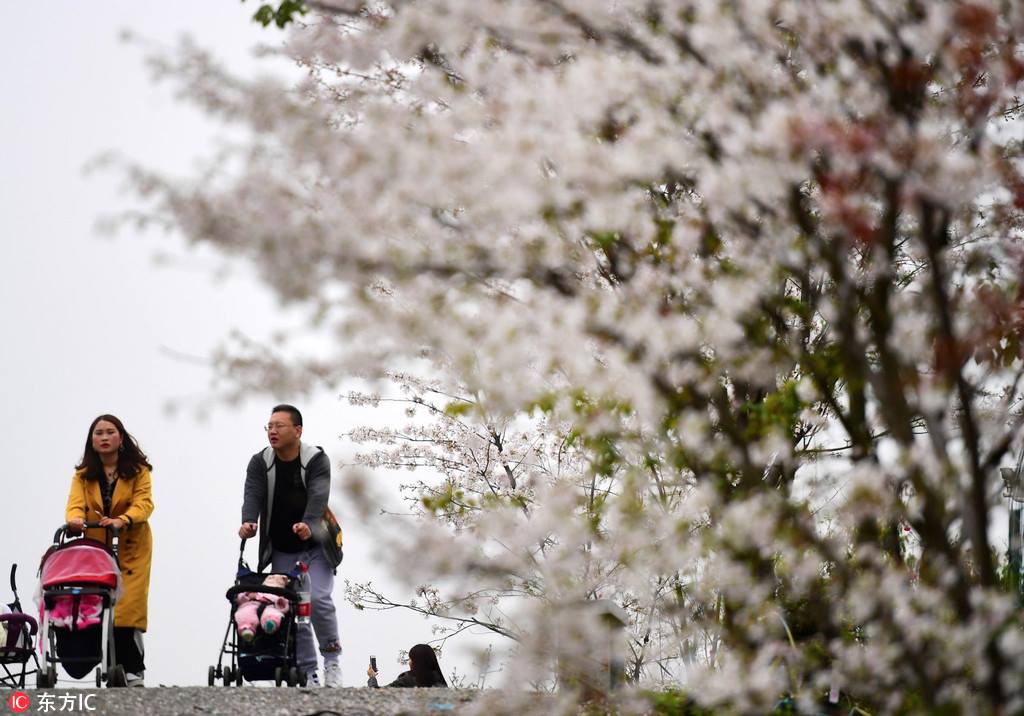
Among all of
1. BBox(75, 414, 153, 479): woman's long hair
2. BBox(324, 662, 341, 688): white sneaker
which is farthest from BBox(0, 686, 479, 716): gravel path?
BBox(75, 414, 153, 479): woman's long hair

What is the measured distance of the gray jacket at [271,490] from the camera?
6555mm

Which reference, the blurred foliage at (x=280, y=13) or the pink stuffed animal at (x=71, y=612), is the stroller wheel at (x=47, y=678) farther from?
the blurred foliage at (x=280, y=13)

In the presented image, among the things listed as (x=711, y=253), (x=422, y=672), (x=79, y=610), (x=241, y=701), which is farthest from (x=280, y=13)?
(x=422, y=672)

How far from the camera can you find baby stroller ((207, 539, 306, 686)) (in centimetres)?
645

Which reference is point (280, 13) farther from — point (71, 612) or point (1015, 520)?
A: point (1015, 520)

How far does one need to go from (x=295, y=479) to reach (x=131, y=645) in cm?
136

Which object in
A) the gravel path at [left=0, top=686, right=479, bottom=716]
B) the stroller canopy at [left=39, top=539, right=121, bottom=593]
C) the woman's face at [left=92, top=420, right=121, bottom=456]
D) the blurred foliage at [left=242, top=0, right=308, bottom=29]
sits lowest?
the gravel path at [left=0, top=686, right=479, bottom=716]

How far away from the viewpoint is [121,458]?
21.9 feet

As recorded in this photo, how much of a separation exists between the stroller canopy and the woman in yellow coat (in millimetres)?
242

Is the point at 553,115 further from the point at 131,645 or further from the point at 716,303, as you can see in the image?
the point at 131,645

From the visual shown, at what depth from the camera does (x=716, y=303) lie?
292 centimetres

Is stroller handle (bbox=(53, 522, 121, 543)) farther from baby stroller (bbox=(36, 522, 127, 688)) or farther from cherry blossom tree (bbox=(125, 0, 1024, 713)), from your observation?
cherry blossom tree (bbox=(125, 0, 1024, 713))

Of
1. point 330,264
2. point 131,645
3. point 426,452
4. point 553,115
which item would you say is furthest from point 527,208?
point 426,452

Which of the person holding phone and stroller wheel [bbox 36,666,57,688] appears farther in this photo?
the person holding phone
